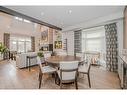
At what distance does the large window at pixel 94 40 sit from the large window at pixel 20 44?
7048mm

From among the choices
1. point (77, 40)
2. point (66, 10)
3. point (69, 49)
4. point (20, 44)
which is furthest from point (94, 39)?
point (20, 44)

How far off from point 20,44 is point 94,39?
7.97 meters

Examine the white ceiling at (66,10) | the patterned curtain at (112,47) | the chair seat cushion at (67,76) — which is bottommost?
the chair seat cushion at (67,76)

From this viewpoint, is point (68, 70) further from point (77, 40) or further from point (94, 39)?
point (94, 39)

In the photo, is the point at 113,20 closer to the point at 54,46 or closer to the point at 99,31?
the point at 99,31

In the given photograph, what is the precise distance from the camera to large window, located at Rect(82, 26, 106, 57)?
5449 mm

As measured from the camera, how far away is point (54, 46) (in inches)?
314

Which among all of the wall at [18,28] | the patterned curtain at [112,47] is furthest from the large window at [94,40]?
the wall at [18,28]

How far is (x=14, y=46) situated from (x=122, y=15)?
9591 millimetres

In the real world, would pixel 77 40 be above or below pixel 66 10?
below

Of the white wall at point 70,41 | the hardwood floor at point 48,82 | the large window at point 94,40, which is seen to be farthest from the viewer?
the white wall at point 70,41

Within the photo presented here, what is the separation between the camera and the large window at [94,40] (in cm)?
545

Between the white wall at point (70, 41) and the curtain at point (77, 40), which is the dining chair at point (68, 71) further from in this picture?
the white wall at point (70, 41)

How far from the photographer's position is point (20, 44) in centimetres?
1052
